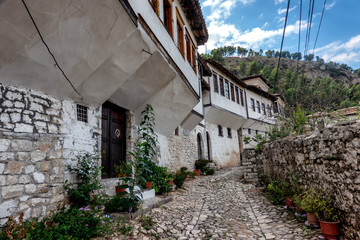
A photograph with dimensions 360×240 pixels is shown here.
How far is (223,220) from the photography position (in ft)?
15.0

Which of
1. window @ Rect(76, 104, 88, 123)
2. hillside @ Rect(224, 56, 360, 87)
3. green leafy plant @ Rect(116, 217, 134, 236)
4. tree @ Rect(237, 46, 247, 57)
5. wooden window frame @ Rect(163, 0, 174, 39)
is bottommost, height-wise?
green leafy plant @ Rect(116, 217, 134, 236)

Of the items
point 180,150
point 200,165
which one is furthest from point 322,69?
point 180,150

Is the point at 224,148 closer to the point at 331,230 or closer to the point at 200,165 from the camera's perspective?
the point at 200,165

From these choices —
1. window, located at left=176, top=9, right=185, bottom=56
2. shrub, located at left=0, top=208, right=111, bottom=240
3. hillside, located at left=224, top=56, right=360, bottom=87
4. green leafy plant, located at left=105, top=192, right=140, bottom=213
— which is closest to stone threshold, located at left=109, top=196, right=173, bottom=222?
green leafy plant, located at left=105, top=192, right=140, bottom=213

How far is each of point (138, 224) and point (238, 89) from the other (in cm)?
1561

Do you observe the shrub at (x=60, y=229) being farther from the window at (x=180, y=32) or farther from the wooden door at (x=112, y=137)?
the window at (x=180, y=32)

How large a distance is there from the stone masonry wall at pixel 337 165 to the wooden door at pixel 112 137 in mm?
4320

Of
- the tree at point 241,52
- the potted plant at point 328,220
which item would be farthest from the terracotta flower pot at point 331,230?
the tree at point 241,52

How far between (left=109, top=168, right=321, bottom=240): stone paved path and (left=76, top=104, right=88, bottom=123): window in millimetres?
2633

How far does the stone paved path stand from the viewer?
3.64m

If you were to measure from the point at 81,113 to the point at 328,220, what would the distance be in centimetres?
512

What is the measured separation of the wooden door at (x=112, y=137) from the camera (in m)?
6.00

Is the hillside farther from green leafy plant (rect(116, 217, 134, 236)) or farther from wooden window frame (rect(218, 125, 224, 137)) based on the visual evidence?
green leafy plant (rect(116, 217, 134, 236))

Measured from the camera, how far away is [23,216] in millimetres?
3361
